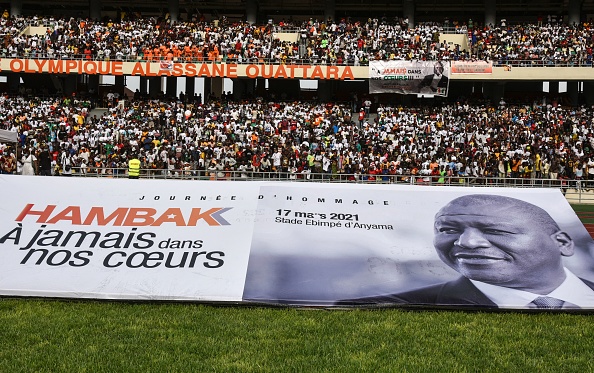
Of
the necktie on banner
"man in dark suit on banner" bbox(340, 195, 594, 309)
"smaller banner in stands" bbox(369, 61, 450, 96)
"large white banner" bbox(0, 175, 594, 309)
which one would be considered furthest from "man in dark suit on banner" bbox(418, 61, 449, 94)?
the necktie on banner

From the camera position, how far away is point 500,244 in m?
7.29

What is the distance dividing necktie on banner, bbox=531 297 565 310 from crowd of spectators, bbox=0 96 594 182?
51.4ft

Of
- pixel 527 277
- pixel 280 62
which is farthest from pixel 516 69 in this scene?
pixel 527 277

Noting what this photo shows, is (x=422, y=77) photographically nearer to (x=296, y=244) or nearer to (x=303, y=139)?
(x=303, y=139)

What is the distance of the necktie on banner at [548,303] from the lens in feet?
21.5

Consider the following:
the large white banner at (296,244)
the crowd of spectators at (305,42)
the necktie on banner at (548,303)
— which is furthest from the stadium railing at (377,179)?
the necktie on banner at (548,303)

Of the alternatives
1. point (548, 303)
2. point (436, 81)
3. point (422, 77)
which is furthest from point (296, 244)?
point (436, 81)

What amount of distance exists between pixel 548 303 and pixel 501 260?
698mm

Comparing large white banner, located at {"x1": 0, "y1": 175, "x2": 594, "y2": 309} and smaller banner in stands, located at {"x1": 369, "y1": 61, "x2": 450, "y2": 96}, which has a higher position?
smaller banner in stands, located at {"x1": 369, "y1": 61, "x2": 450, "y2": 96}

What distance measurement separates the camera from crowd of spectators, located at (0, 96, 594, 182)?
24.7m

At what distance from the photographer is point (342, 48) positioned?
34062 mm

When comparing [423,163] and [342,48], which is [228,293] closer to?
[423,163]

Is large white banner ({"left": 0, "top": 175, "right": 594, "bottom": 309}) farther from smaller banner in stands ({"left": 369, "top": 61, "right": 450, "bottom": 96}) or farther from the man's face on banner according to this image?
smaller banner in stands ({"left": 369, "top": 61, "right": 450, "bottom": 96})

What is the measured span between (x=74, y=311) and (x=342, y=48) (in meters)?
29.3
